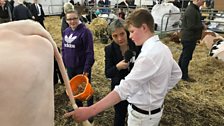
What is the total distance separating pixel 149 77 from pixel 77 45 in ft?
4.96

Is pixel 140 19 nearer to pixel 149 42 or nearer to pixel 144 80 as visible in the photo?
pixel 149 42

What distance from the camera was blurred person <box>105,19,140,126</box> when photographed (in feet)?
7.39

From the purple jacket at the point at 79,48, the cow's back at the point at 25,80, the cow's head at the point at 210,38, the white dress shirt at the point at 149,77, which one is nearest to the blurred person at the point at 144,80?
the white dress shirt at the point at 149,77

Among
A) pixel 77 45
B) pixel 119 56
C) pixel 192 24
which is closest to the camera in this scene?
pixel 119 56

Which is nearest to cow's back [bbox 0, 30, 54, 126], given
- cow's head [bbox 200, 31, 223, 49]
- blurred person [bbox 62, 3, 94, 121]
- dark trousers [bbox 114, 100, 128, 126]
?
dark trousers [bbox 114, 100, 128, 126]

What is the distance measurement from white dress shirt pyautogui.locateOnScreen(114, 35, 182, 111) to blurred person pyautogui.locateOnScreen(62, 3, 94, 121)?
1236mm

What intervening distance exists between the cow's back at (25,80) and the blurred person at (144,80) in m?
0.36

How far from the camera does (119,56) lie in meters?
2.44

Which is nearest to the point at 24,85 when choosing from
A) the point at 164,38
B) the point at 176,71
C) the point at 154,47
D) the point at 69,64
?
the point at 154,47

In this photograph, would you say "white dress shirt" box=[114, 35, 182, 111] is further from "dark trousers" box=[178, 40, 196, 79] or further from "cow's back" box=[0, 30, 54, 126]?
"dark trousers" box=[178, 40, 196, 79]

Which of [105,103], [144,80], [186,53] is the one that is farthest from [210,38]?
[105,103]

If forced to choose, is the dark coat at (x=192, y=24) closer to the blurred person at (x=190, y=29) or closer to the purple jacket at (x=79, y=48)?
the blurred person at (x=190, y=29)

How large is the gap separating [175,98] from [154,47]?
2.54 m

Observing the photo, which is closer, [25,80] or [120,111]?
[25,80]
